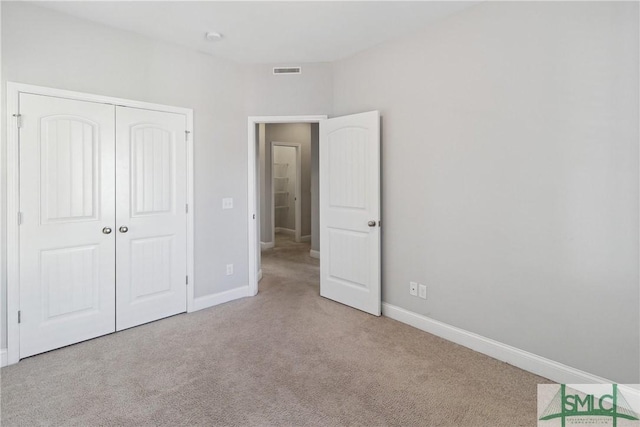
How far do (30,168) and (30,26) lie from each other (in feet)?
3.54

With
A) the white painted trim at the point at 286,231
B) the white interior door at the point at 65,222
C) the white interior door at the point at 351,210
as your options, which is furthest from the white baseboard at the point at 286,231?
the white interior door at the point at 65,222

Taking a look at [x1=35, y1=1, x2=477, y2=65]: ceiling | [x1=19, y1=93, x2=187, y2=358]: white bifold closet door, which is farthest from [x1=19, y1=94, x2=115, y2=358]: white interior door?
[x1=35, y1=1, x2=477, y2=65]: ceiling

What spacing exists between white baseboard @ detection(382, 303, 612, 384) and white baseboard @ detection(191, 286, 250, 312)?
1719mm

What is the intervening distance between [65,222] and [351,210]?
8.46ft

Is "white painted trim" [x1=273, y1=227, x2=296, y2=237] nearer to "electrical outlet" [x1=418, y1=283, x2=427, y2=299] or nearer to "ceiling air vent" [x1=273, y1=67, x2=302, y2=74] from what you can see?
"ceiling air vent" [x1=273, y1=67, x2=302, y2=74]

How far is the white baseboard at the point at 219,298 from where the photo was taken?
11.9 feet

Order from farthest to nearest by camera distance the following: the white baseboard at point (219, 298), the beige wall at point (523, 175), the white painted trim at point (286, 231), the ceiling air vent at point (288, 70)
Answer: the white painted trim at point (286, 231), the ceiling air vent at point (288, 70), the white baseboard at point (219, 298), the beige wall at point (523, 175)

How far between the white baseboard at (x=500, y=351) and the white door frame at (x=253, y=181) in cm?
167

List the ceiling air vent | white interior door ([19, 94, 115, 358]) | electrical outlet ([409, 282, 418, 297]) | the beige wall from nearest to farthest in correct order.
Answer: the beige wall, white interior door ([19, 94, 115, 358]), electrical outlet ([409, 282, 418, 297]), the ceiling air vent

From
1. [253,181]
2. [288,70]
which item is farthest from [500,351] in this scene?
[288,70]

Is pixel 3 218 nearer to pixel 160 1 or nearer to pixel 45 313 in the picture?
pixel 45 313

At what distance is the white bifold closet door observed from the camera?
2.62 meters

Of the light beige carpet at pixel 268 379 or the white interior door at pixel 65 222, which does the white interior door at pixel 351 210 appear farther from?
the white interior door at pixel 65 222

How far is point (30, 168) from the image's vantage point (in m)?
2.58
